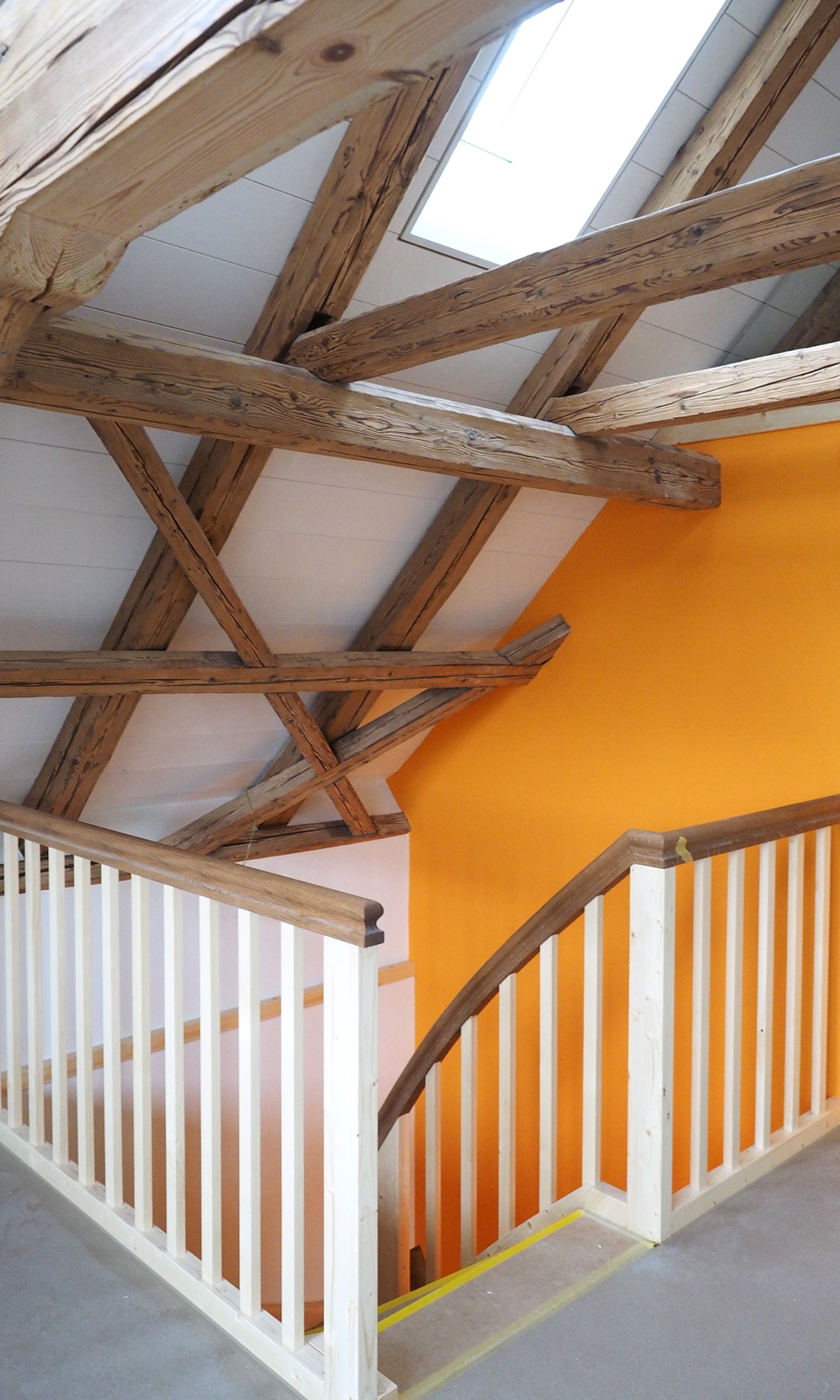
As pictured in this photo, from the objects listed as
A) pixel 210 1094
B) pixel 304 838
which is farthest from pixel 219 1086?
pixel 304 838

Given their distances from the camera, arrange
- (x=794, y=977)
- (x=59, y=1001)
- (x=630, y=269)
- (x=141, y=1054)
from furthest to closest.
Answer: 1. (x=794, y=977)
2. (x=59, y=1001)
3. (x=141, y=1054)
4. (x=630, y=269)

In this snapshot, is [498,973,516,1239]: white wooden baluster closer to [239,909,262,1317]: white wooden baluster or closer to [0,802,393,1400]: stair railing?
[0,802,393,1400]: stair railing

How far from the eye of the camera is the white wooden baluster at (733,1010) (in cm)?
242

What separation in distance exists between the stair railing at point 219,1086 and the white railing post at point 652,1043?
710mm

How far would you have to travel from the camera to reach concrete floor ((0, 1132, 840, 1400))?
1.74 m

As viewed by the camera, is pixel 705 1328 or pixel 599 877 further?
pixel 599 877

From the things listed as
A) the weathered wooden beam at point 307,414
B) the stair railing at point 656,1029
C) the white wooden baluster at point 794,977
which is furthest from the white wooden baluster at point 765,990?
the weathered wooden beam at point 307,414

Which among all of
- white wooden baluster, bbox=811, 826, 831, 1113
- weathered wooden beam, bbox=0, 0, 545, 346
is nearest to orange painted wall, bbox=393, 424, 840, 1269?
white wooden baluster, bbox=811, 826, 831, 1113

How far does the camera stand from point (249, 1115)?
1803 mm

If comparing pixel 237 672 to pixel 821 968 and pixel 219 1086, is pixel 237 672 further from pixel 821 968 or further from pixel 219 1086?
pixel 821 968

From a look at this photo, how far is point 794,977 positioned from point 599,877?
78 centimetres

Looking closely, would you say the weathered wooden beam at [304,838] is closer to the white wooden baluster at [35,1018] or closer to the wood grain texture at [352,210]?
the white wooden baluster at [35,1018]

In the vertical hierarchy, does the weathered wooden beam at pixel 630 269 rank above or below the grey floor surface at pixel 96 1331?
above

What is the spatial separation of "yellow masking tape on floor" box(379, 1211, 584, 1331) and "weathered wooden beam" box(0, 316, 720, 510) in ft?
6.35
